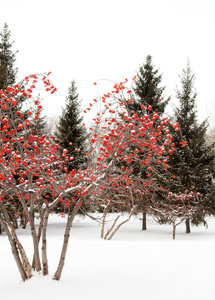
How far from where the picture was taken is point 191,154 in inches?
515

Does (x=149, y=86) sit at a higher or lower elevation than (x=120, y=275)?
higher

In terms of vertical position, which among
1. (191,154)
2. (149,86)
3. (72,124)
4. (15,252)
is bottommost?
(15,252)

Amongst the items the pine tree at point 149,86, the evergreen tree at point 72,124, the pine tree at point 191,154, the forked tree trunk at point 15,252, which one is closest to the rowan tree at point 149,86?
the pine tree at point 149,86

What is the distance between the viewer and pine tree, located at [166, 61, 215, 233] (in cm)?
1242

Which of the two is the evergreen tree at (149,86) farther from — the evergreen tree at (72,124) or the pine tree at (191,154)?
the evergreen tree at (72,124)

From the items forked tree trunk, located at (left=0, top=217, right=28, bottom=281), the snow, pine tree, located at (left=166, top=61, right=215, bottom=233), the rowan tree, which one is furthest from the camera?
the rowan tree

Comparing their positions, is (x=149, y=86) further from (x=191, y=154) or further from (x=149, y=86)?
(x=191, y=154)

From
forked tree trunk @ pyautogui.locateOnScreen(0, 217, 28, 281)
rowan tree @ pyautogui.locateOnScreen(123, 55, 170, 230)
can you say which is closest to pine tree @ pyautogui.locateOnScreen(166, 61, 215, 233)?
rowan tree @ pyautogui.locateOnScreen(123, 55, 170, 230)

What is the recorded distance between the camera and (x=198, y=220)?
13109mm

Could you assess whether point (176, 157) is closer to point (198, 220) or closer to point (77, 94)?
point (198, 220)

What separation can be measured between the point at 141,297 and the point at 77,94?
47.2 feet

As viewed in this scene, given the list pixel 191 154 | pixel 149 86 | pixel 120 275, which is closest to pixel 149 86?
pixel 149 86

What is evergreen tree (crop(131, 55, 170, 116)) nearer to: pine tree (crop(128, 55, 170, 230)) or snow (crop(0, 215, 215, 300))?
pine tree (crop(128, 55, 170, 230))

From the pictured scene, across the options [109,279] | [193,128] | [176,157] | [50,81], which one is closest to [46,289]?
[109,279]
